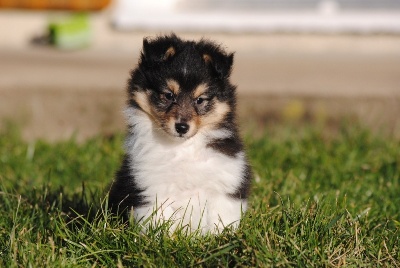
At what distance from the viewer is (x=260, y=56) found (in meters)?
8.73

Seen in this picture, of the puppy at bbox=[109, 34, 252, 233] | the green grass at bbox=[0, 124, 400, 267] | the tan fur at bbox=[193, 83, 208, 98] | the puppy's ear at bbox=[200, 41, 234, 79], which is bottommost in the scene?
the green grass at bbox=[0, 124, 400, 267]

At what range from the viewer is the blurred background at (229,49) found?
746cm

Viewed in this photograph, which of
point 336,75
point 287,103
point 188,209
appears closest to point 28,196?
point 188,209

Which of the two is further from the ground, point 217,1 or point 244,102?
point 217,1

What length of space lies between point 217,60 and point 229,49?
14.3 feet

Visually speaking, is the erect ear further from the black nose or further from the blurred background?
the blurred background

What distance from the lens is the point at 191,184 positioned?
4219 millimetres

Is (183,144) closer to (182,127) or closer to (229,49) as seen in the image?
(182,127)

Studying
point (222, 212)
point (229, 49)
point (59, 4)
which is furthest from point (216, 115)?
point (59, 4)

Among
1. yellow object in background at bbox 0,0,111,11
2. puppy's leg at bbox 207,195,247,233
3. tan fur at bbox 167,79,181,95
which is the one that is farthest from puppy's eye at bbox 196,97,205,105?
yellow object in background at bbox 0,0,111,11

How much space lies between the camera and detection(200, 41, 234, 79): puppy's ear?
4.32 meters

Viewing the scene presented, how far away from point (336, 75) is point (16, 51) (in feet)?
11.0

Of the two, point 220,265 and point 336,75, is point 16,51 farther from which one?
point 220,265

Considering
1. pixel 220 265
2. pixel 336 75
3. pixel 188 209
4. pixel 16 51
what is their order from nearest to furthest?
pixel 220 265 < pixel 188 209 < pixel 336 75 < pixel 16 51
